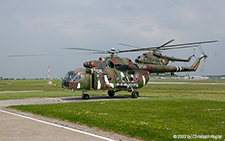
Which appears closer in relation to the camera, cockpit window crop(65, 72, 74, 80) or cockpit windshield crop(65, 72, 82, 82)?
cockpit windshield crop(65, 72, 82, 82)

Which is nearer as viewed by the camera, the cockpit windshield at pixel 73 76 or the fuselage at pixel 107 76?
the cockpit windshield at pixel 73 76

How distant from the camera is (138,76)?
28297mm

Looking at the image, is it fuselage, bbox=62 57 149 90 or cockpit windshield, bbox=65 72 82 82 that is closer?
cockpit windshield, bbox=65 72 82 82

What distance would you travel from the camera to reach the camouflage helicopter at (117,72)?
24.4 m

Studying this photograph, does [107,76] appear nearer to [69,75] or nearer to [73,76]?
[73,76]

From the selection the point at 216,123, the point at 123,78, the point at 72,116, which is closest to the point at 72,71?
the point at 123,78

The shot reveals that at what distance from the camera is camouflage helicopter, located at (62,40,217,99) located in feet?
80.2

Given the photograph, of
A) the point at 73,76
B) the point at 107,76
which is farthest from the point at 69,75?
the point at 107,76

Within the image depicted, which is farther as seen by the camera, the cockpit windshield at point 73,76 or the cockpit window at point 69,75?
the cockpit window at point 69,75

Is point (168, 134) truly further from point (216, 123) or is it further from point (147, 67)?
point (147, 67)

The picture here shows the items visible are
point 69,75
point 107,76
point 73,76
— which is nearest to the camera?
point 73,76

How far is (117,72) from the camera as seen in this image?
26.9 meters

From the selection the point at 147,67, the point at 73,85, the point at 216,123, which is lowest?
the point at 216,123

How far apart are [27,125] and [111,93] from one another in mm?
18627
